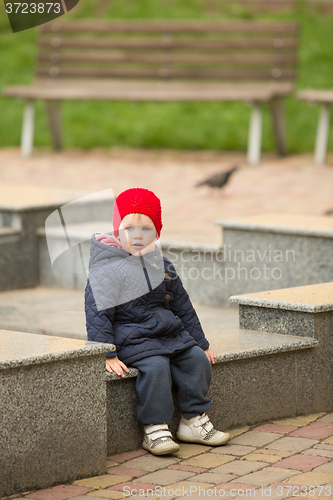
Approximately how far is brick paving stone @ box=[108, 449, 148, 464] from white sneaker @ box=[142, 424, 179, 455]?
4 cm

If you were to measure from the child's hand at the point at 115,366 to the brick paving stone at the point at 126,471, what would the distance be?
373 mm

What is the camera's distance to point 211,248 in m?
5.57

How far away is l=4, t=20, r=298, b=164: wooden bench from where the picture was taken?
1033 cm

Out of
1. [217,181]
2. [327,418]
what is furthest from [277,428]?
[217,181]

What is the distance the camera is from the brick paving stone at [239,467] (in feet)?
10.7

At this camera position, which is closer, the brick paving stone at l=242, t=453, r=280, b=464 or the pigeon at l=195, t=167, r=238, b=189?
the brick paving stone at l=242, t=453, r=280, b=464

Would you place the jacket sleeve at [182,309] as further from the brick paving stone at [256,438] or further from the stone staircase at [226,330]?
the brick paving stone at [256,438]

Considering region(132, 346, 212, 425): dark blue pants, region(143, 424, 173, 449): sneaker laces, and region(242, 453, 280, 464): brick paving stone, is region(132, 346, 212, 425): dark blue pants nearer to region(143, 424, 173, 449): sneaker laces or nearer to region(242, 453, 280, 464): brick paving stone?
region(143, 424, 173, 449): sneaker laces

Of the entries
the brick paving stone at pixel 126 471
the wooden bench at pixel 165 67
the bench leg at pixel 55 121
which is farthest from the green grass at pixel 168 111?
the brick paving stone at pixel 126 471

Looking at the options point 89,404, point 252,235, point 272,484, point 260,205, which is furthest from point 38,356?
point 260,205


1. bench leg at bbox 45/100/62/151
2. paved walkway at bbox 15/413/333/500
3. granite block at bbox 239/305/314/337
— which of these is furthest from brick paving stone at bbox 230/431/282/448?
bench leg at bbox 45/100/62/151

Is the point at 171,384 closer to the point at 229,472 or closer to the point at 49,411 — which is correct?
the point at 229,472

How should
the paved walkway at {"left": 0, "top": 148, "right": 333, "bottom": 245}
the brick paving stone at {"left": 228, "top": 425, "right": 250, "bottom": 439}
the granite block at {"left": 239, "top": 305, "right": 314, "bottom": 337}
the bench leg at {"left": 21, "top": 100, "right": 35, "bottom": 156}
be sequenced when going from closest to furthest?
the brick paving stone at {"left": 228, "top": 425, "right": 250, "bottom": 439}, the granite block at {"left": 239, "top": 305, "right": 314, "bottom": 337}, the paved walkway at {"left": 0, "top": 148, "right": 333, "bottom": 245}, the bench leg at {"left": 21, "top": 100, "right": 35, "bottom": 156}

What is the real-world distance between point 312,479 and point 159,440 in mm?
653
